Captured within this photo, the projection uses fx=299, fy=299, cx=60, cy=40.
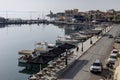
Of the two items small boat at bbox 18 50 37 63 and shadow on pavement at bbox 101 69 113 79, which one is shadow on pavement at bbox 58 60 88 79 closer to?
shadow on pavement at bbox 101 69 113 79

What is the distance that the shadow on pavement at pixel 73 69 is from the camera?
2342 centimetres

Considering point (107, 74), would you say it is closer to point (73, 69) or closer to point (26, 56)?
point (73, 69)

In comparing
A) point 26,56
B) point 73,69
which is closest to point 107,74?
point 73,69

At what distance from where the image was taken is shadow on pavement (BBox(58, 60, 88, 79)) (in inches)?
922

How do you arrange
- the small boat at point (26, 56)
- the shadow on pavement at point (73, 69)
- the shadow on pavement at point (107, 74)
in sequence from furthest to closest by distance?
the small boat at point (26, 56) < the shadow on pavement at point (73, 69) < the shadow on pavement at point (107, 74)

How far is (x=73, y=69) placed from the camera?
26.0 metres

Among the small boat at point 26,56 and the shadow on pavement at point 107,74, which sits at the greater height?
the shadow on pavement at point 107,74

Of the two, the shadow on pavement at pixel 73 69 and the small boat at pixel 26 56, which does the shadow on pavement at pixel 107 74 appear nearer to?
the shadow on pavement at pixel 73 69

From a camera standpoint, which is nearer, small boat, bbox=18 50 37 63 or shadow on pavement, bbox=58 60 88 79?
shadow on pavement, bbox=58 60 88 79

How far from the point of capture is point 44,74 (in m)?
24.8

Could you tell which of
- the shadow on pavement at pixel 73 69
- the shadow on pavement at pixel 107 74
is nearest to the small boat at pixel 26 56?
the shadow on pavement at pixel 73 69

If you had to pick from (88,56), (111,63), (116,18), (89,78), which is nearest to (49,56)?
(88,56)

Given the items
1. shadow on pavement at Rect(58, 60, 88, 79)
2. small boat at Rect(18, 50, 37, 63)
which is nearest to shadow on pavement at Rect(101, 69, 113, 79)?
shadow on pavement at Rect(58, 60, 88, 79)

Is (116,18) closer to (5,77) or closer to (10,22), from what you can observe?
(10,22)
